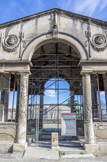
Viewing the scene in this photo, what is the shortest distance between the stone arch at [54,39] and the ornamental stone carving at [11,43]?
0.78 meters

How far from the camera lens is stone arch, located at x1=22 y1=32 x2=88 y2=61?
31.0ft

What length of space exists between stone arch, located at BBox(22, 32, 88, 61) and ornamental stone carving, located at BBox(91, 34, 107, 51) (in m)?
0.80

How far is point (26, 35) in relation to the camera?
9906 millimetres

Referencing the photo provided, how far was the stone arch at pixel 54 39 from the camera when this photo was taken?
31.0ft

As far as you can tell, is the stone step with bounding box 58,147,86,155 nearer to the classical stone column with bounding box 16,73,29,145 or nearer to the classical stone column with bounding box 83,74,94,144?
the classical stone column with bounding box 83,74,94,144

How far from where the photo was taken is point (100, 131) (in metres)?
8.37

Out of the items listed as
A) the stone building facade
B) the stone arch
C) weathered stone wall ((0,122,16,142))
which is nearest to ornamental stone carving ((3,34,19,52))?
the stone building facade

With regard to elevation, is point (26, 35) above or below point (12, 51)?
above

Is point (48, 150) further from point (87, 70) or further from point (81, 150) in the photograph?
point (87, 70)

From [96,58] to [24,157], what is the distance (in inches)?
277

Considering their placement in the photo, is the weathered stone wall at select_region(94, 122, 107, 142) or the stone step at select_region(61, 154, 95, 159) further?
the weathered stone wall at select_region(94, 122, 107, 142)

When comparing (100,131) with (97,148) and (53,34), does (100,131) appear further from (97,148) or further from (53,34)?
(53,34)

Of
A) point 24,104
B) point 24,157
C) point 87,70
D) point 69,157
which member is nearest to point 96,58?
point 87,70

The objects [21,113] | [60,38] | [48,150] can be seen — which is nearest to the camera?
[48,150]
